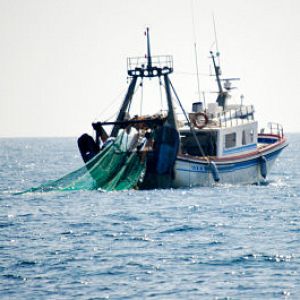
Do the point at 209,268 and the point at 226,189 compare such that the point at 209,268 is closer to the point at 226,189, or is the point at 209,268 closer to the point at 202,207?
the point at 202,207

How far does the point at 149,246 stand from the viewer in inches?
1118

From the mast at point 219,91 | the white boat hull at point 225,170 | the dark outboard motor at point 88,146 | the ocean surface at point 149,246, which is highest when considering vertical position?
the mast at point 219,91

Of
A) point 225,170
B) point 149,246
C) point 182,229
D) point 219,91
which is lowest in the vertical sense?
point 149,246

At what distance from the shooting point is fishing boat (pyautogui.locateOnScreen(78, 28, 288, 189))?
4516 cm

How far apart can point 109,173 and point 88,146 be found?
2.21 m

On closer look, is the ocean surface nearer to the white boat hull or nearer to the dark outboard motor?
the white boat hull

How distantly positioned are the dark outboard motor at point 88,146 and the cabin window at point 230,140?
296 inches

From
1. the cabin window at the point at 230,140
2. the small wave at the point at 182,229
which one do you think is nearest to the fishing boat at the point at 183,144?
the cabin window at the point at 230,140

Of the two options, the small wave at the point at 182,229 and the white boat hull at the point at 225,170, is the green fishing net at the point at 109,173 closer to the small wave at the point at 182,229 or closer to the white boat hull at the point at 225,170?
the white boat hull at the point at 225,170

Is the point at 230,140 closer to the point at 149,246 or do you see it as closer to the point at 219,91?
the point at 219,91

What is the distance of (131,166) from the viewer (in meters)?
45.8

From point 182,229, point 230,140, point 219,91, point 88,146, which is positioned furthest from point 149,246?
point 219,91

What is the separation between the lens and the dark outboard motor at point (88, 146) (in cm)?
4731

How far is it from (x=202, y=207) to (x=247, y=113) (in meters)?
19.3
